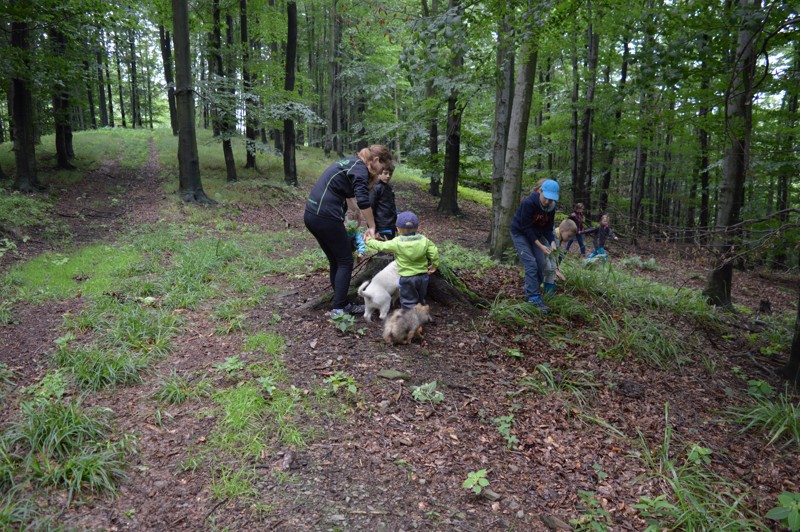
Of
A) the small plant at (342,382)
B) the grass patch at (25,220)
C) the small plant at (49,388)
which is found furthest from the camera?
the grass patch at (25,220)

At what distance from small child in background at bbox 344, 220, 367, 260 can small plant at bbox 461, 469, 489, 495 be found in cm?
294

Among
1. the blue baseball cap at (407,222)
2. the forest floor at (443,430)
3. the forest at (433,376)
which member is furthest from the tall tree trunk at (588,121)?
Answer: the blue baseball cap at (407,222)

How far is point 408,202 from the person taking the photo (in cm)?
1769

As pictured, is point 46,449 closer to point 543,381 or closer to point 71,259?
point 543,381

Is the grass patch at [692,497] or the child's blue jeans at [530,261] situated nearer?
the grass patch at [692,497]

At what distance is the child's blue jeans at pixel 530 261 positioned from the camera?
219 inches

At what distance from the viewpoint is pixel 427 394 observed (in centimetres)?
392

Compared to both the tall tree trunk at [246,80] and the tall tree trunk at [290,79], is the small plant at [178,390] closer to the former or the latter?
the tall tree trunk at [246,80]

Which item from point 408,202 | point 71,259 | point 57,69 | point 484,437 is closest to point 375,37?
point 408,202

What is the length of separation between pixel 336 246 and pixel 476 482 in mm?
2714

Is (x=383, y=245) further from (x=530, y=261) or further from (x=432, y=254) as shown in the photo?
(x=530, y=261)

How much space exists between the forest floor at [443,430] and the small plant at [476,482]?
0.04 m

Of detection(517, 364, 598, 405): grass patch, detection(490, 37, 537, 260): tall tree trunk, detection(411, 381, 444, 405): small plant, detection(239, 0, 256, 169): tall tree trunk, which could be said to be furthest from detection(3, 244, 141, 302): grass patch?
detection(239, 0, 256, 169): tall tree trunk

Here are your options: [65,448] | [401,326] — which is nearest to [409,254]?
[401,326]
